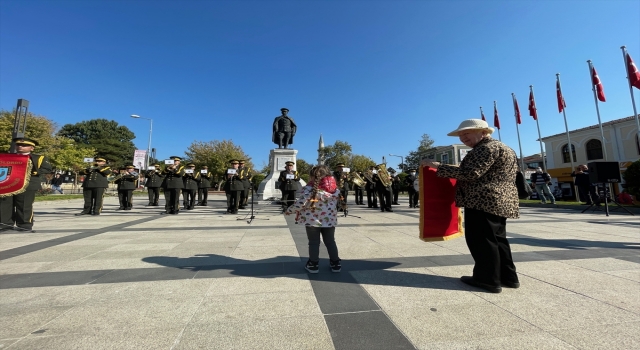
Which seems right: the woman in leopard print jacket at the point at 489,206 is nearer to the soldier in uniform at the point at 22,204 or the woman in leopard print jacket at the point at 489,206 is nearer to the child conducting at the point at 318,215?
the child conducting at the point at 318,215

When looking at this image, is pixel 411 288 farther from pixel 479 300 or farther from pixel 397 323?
pixel 397 323

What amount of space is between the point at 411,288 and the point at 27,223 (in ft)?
27.9

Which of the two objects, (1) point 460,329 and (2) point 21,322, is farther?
(2) point 21,322

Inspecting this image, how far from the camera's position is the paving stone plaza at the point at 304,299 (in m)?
1.79

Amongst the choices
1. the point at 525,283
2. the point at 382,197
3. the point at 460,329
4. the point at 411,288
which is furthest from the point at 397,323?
the point at 382,197

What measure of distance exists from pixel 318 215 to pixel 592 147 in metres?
39.4

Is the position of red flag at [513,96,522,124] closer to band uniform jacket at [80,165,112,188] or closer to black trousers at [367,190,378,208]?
black trousers at [367,190,378,208]

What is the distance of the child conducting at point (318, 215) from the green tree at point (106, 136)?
67.5 m

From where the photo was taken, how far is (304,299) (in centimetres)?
246

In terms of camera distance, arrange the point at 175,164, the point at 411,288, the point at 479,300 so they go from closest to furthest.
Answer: the point at 479,300 < the point at 411,288 < the point at 175,164

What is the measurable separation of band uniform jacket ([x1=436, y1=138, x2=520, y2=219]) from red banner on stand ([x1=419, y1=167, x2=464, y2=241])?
1.35 feet

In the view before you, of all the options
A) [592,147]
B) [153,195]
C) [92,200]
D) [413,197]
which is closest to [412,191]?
[413,197]

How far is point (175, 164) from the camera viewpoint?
10398 millimetres

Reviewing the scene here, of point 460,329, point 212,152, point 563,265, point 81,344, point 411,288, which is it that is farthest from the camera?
point 212,152
